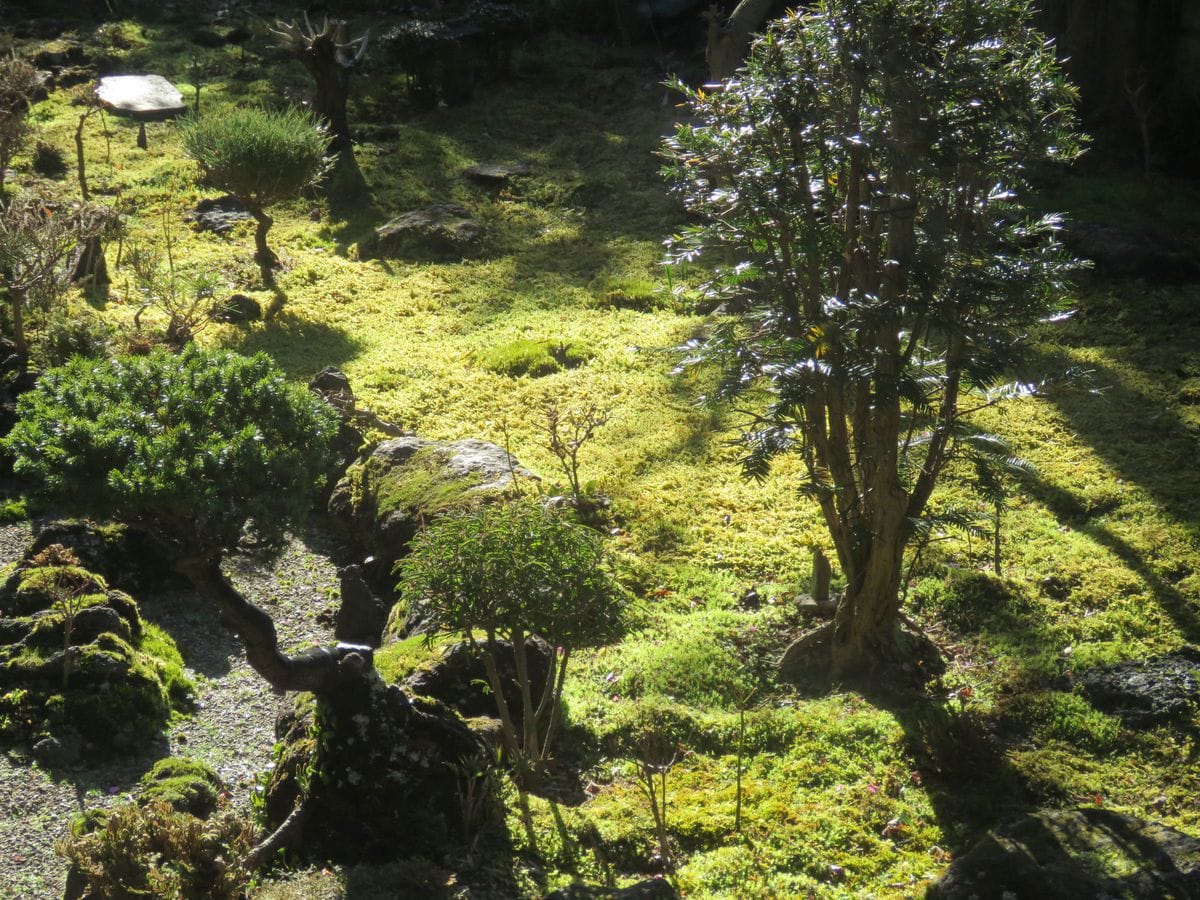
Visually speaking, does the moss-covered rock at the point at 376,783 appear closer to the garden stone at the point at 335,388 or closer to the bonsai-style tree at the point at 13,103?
the garden stone at the point at 335,388

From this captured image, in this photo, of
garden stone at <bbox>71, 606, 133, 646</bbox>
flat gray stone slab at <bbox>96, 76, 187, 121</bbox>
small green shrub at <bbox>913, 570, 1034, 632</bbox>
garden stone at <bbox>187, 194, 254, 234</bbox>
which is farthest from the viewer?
flat gray stone slab at <bbox>96, 76, 187, 121</bbox>

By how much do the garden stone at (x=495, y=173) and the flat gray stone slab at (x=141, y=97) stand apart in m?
6.57

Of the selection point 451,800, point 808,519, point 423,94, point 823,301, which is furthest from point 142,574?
point 423,94

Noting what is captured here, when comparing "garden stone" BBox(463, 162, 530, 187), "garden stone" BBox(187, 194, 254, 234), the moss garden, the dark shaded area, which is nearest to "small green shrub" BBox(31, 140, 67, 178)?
"garden stone" BBox(187, 194, 254, 234)

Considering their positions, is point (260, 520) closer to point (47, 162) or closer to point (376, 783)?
point (376, 783)

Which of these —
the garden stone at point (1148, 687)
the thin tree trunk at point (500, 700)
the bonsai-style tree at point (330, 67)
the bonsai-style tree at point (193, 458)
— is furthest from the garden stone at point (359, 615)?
the bonsai-style tree at point (330, 67)

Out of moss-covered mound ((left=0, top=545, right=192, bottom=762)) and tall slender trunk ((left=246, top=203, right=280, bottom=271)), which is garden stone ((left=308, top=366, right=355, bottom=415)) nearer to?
moss-covered mound ((left=0, top=545, right=192, bottom=762))

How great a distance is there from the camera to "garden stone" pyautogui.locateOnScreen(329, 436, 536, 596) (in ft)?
34.4

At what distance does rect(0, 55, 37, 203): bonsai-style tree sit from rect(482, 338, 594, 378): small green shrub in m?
7.24

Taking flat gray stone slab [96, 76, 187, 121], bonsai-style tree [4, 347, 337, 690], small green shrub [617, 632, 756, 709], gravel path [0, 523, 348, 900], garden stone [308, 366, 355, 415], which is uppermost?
bonsai-style tree [4, 347, 337, 690]

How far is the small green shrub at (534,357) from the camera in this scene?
14.0 m

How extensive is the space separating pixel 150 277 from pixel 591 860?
35.9 ft

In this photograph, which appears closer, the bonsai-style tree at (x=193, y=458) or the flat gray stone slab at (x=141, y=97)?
the bonsai-style tree at (x=193, y=458)

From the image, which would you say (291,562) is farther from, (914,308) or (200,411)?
(914,308)
